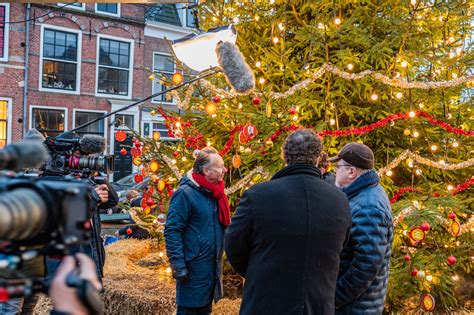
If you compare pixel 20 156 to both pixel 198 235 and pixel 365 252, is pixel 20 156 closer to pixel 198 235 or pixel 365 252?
pixel 365 252

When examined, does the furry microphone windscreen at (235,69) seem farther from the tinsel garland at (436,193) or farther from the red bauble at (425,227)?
the tinsel garland at (436,193)

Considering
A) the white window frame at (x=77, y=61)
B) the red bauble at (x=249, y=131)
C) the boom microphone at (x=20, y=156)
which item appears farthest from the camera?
the white window frame at (x=77, y=61)

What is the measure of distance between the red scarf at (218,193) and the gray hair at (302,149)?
40.6 inches

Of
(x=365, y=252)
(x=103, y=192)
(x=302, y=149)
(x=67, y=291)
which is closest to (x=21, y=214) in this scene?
(x=67, y=291)

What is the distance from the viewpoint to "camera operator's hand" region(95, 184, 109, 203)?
10.9 feet

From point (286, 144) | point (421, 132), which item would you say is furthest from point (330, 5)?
point (286, 144)

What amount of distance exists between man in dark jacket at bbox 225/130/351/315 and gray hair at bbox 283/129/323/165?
0.15 ft

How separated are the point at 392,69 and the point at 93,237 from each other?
11.2ft

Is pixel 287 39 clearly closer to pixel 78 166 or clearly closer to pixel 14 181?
pixel 78 166

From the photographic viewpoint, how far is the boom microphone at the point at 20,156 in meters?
1.05

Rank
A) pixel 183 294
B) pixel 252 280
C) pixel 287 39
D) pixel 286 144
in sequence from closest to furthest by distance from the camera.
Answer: pixel 252 280 < pixel 286 144 < pixel 183 294 < pixel 287 39

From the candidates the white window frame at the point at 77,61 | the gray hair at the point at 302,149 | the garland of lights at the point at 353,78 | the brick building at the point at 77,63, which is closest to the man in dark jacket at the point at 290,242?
the gray hair at the point at 302,149

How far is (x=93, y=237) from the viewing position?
3.17m

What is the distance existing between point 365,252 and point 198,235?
3.92 ft
